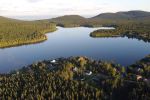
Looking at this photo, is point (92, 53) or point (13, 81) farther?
point (92, 53)

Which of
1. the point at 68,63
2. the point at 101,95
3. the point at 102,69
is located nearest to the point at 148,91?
the point at 101,95

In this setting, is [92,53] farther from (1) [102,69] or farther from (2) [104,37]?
(2) [104,37]

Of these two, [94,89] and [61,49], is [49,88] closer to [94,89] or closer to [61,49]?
[94,89]

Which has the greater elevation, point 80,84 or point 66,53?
point 80,84

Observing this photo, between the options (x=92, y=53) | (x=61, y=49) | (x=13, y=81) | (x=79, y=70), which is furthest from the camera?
(x=61, y=49)

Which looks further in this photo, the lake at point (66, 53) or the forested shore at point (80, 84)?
the lake at point (66, 53)

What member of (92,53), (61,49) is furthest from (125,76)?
(61,49)

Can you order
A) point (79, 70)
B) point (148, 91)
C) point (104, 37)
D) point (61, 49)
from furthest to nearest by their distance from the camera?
point (104, 37)
point (61, 49)
point (79, 70)
point (148, 91)

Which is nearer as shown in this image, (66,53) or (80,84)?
(80,84)

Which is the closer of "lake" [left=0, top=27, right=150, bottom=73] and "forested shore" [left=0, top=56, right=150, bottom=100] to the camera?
"forested shore" [left=0, top=56, right=150, bottom=100]
